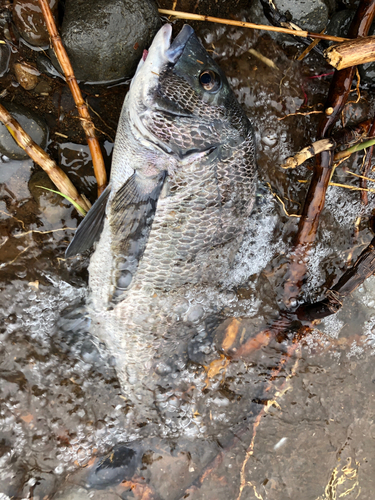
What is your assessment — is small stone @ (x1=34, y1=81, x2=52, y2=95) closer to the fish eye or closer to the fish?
the fish

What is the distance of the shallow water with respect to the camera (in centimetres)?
269

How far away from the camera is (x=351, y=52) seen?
7.03 feet

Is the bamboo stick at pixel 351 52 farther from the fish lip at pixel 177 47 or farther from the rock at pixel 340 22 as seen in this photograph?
the fish lip at pixel 177 47

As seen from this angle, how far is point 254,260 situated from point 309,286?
0.61 metres

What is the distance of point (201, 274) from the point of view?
7.79 feet

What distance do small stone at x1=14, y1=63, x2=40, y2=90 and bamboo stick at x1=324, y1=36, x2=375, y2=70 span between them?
2088 mm

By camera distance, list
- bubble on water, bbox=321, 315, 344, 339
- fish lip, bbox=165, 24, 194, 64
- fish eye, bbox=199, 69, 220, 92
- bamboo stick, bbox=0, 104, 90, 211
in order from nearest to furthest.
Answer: fish lip, bbox=165, 24, 194, 64, fish eye, bbox=199, 69, 220, 92, bamboo stick, bbox=0, 104, 90, 211, bubble on water, bbox=321, 315, 344, 339

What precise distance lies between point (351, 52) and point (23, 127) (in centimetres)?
235

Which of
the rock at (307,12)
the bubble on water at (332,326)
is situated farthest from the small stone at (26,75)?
the bubble on water at (332,326)

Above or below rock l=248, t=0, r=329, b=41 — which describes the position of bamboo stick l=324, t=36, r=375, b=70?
below

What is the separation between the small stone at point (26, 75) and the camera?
7.91 feet

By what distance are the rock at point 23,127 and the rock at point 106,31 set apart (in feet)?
1.53

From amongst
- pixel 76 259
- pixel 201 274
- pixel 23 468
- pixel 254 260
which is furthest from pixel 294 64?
pixel 23 468

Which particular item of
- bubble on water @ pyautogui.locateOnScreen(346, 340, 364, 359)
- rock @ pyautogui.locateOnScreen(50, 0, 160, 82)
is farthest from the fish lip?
bubble on water @ pyautogui.locateOnScreen(346, 340, 364, 359)
